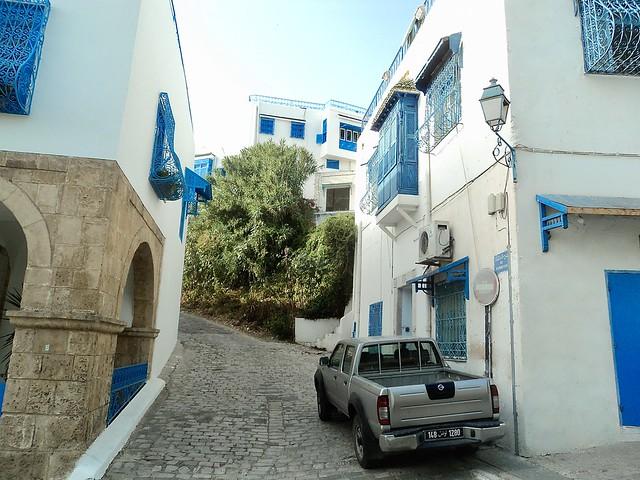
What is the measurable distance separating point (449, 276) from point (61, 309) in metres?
5.78

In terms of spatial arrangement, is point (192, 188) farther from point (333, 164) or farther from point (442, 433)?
point (333, 164)

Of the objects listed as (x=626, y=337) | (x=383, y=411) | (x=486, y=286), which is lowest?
(x=383, y=411)

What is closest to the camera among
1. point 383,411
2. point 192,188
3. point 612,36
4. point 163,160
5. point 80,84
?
point 383,411

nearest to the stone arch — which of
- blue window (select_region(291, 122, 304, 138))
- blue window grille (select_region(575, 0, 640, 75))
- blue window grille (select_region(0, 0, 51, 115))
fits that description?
blue window grille (select_region(0, 0, 51, 115))

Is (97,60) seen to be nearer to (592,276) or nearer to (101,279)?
(101,279)

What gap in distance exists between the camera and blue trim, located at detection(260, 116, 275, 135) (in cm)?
3084

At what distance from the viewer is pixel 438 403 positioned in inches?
199

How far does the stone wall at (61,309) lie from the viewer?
496cm

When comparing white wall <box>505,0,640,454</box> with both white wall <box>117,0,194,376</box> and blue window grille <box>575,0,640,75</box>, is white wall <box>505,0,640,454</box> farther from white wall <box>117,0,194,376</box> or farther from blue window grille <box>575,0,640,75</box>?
white wall <box>117,0,194,376</box>

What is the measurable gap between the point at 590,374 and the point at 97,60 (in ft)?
24.1

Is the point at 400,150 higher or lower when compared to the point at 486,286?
higher

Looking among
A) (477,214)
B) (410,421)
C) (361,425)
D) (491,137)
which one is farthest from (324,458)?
(491,137)

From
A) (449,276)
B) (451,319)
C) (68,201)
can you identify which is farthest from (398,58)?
(68,201)

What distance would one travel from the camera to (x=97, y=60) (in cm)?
592
